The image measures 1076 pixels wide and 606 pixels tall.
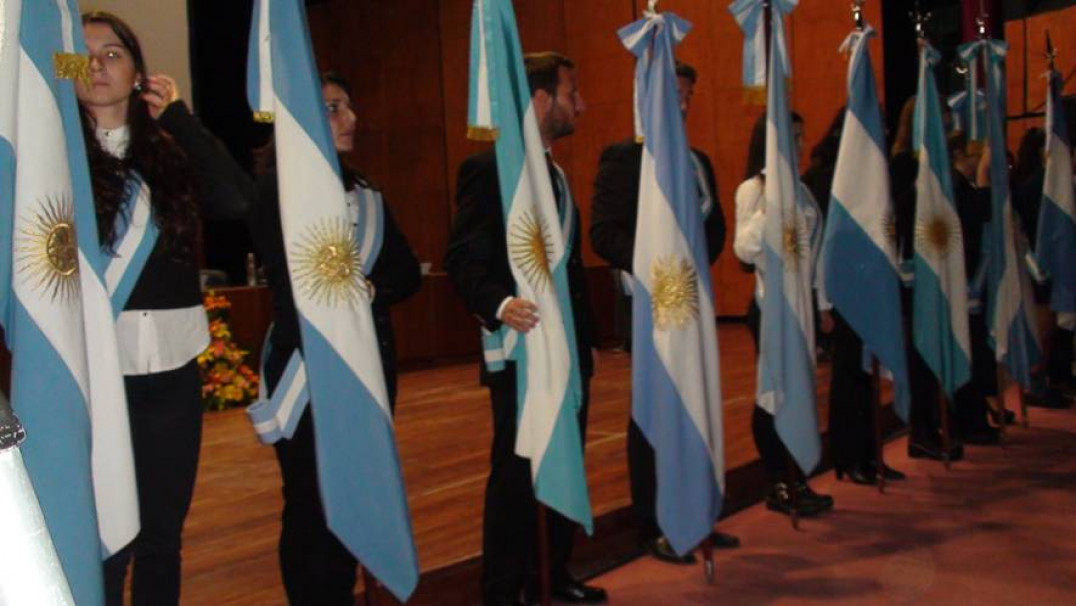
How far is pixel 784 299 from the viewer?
3566 mm

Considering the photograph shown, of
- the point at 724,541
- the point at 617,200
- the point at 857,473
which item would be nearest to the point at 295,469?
the point at 617,200

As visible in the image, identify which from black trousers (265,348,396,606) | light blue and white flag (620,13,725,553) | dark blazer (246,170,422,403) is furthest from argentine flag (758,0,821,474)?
black trousers (265,348,396,606)

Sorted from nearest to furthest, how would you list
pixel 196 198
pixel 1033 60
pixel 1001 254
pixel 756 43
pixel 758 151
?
pixel 196 198 → pixel 756 43 → pixel 758 151 → pixel 1001 254 → pixel 1033 60

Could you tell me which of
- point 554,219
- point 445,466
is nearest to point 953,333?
point 445,466

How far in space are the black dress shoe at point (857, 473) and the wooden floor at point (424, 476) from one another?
332 millimetres

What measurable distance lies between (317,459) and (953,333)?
3.16 m

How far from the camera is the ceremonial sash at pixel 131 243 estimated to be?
1.91 m

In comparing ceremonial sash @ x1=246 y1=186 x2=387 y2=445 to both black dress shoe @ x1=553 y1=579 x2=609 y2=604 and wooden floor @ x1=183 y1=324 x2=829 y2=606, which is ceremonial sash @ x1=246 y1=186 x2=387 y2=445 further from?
black dress shoe @ x1=553 y1=579 x2=609 y2=604

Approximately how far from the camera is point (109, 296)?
1862 mm

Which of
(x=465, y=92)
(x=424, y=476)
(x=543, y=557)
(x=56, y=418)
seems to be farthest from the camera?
(x=465, y=92)

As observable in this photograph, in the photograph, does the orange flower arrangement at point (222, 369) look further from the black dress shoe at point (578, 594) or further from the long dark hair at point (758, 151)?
the black dress shoe at point (578, 594)

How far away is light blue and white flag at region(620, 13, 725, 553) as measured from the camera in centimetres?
311

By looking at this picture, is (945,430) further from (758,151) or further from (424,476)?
(424,476)

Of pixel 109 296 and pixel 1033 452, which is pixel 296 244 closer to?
pixel 109 296
